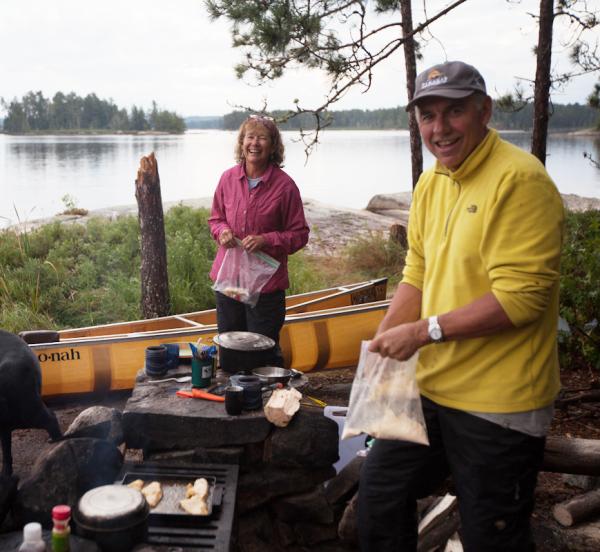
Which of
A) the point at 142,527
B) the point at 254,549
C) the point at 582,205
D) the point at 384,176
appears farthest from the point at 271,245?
the point at 384,176

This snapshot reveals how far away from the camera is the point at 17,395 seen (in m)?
3.62

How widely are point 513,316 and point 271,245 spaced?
7.76 ft

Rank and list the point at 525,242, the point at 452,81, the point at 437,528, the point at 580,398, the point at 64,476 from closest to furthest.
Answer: the point at 525,242, the point at 452,81, the point at 64,476, the point at 437,528, the point at 580,398

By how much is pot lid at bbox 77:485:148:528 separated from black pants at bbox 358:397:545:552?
83 centimetres

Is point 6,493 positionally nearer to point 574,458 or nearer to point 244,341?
point 244,341

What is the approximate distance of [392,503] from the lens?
229 cm

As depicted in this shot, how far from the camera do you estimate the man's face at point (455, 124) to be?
209cm

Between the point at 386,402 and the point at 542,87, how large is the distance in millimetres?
5182

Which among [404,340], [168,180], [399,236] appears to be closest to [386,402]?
[404,340]

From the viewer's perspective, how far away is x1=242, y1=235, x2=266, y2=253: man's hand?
4109 mm

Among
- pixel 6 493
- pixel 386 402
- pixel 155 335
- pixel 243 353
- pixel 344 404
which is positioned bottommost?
pixel 344 404

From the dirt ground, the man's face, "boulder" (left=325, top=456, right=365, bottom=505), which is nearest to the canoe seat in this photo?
the dirt ground

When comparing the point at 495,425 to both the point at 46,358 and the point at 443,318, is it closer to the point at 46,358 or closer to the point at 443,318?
the point at 443,318

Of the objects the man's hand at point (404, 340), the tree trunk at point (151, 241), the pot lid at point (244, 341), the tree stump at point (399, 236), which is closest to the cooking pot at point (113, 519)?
the man's hand at point (404, 340)
